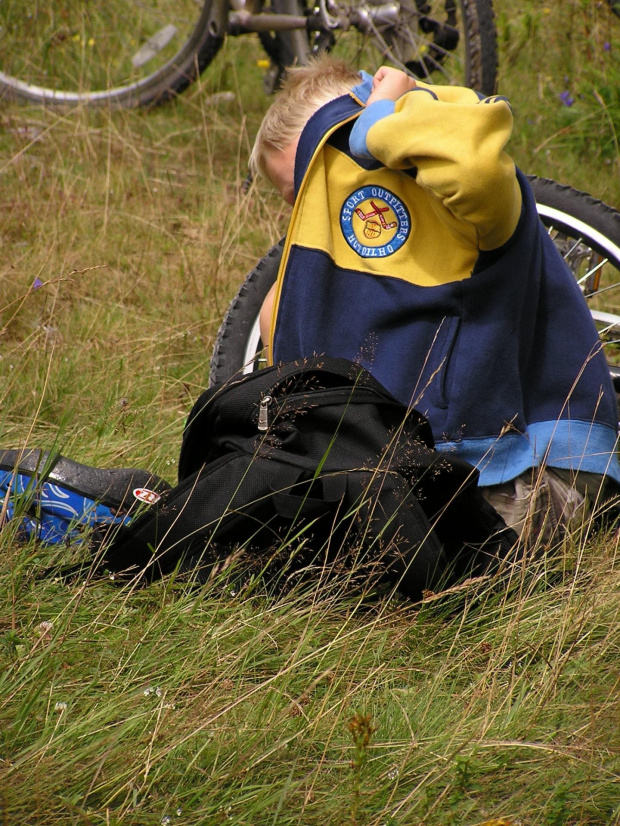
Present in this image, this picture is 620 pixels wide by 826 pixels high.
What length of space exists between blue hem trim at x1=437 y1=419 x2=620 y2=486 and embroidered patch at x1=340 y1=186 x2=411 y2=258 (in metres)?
0.53

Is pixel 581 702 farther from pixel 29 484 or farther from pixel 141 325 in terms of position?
pixel 141 325

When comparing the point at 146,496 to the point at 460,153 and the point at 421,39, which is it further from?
the point at 421,39

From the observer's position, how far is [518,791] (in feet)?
4.99

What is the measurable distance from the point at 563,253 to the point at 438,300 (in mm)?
953

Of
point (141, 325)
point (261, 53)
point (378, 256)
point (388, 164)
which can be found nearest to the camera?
point (388, 164)

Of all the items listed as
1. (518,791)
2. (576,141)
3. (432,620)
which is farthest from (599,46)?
(518,791)

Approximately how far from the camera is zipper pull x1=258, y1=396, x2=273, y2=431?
77.0 inches

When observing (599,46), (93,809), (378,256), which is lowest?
(93,809)

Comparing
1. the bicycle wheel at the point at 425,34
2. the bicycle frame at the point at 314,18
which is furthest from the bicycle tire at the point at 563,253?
the bicycle frame at the point at 314,18

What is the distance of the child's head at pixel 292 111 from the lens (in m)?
2.40

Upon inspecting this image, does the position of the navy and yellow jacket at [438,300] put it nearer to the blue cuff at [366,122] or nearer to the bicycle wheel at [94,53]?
the blue cuff at [366,122]

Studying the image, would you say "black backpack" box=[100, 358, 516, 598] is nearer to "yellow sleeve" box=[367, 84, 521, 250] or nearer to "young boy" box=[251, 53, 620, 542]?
"young boy" box=[251, 53, 620, 542]

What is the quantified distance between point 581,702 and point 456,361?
0.84m

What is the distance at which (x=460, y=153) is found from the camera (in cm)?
194
